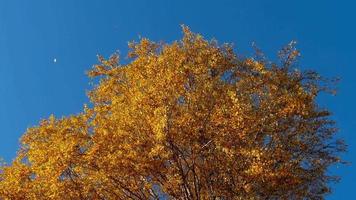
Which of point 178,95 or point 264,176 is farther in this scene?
point 178,95

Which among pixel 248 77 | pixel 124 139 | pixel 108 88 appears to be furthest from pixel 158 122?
pixel 108 88

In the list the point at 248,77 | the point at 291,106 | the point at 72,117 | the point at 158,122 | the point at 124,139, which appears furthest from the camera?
the point at 248,77

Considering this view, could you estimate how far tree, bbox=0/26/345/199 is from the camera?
1188 inches

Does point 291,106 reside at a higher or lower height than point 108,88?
lower

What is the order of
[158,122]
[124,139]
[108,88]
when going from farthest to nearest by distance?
[108,88], [124,139], [158,122]

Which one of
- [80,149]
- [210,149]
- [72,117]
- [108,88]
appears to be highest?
[108,88]

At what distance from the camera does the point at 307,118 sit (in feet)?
119

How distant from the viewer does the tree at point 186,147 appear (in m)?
30.2

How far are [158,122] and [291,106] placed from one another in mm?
9102

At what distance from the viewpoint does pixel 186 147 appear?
31.7 meters

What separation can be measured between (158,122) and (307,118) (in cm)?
1232

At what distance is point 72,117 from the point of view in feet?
119

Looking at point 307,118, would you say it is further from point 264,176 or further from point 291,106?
point 264,176

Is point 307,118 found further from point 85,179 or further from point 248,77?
point 85,179
